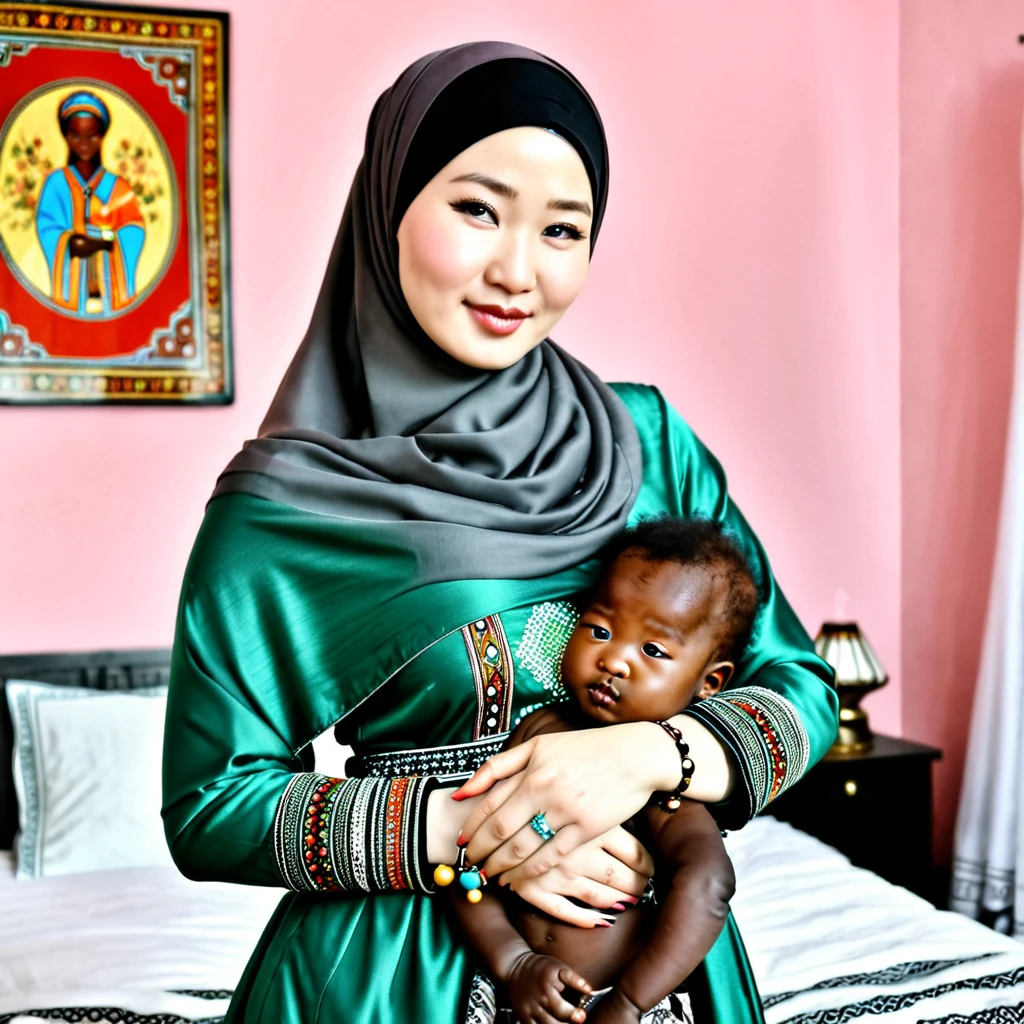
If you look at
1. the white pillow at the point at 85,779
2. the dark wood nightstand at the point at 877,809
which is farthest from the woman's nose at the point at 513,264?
the dark wood nightstand at the point at 877,809

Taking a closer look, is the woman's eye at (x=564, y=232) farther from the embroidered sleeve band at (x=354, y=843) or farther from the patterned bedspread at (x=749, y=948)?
the patterned bedspread at (x=749, y=948)

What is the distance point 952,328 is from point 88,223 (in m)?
2.37

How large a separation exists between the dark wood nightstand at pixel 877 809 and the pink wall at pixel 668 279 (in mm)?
506

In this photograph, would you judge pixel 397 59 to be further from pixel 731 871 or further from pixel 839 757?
pixel 731 871

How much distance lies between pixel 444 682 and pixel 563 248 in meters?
0.41

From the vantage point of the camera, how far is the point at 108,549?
298 cm

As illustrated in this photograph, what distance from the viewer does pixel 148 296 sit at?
2.99m

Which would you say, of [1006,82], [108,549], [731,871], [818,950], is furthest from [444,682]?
[1006,82]

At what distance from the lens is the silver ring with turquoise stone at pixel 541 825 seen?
3.07 feet

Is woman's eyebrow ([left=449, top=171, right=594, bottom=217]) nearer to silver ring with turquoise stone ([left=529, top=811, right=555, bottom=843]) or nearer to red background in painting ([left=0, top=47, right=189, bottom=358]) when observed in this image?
silver ring with turquoise stone ([left=529, top=811, right=555, bottom=843])

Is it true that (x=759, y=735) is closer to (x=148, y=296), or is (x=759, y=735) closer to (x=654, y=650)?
(x=654, y=650)

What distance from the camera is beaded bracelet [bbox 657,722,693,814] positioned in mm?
984

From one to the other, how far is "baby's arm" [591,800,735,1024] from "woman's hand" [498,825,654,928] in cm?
4

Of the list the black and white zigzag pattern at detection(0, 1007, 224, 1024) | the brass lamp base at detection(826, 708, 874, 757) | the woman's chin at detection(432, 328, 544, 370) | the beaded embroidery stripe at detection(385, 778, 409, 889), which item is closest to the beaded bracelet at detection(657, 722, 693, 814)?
the beaded embroidery stripe at detection(385, 778, 409, 889)
